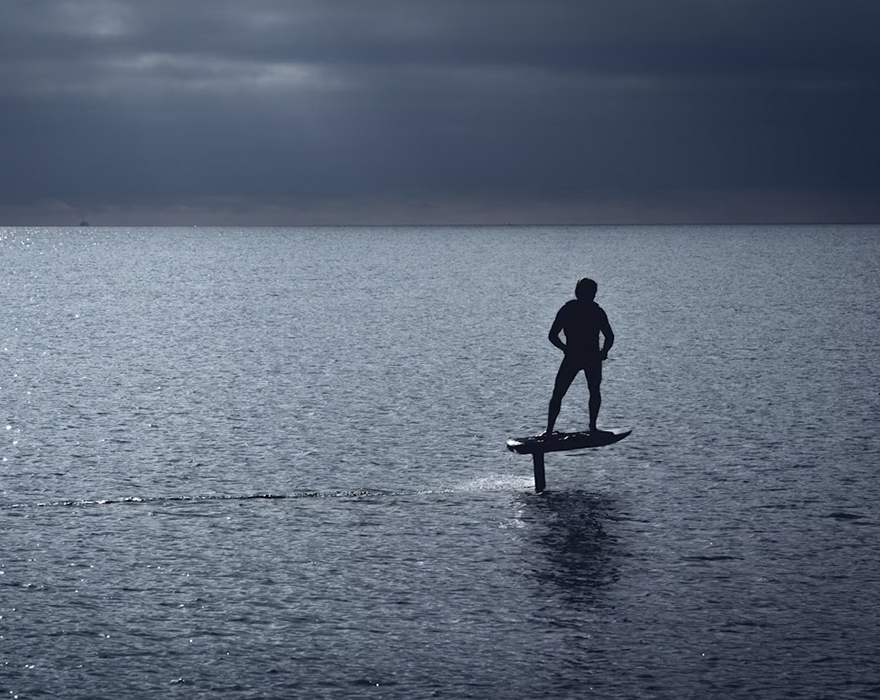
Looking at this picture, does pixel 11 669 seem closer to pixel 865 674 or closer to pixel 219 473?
pixel 865 674

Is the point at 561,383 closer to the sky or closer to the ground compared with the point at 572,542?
closer to the sky

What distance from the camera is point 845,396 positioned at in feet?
106

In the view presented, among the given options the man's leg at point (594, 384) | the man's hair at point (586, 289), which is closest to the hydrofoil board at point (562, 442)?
the man's leg at point (594, 384)

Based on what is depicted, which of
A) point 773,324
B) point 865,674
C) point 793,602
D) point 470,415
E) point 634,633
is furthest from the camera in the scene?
point 773,324

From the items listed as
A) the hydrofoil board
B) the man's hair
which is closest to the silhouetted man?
the man's hair

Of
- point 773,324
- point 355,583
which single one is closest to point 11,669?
point 355,583

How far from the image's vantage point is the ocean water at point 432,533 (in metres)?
12.1

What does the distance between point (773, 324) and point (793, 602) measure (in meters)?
49.3

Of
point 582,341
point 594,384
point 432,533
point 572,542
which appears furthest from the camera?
point 594,384

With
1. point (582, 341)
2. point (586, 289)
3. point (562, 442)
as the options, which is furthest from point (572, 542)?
point (586, 289)

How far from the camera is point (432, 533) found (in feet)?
57.1

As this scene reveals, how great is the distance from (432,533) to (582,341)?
14.9 ft

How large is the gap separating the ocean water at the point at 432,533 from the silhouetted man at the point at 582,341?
1594mm

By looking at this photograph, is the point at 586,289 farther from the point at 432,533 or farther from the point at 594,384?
the point at 432,533
